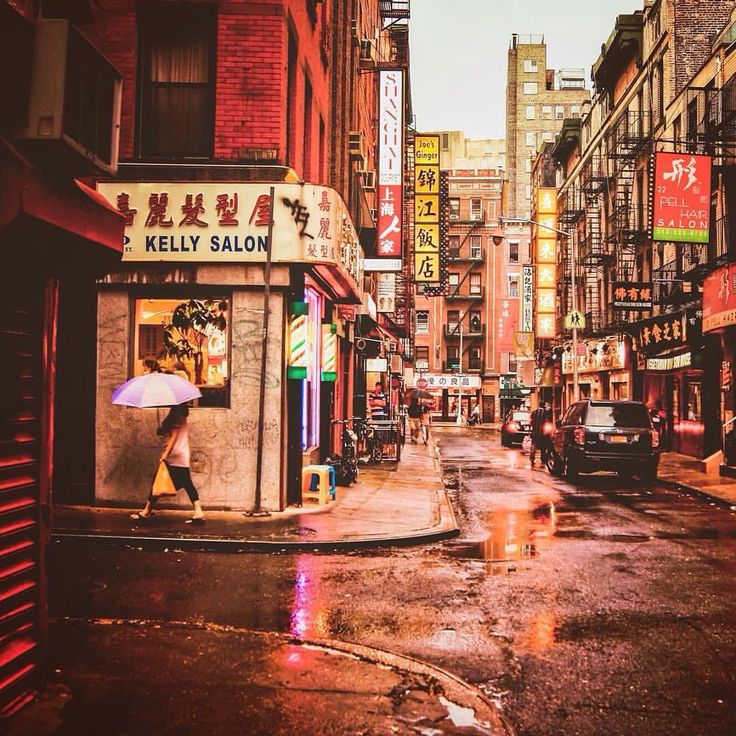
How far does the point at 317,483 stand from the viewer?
13906mm

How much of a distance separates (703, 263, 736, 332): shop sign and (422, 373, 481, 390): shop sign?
53394 millimetres

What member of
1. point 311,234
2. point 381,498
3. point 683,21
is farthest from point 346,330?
point 683,21

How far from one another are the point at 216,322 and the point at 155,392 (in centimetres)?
231

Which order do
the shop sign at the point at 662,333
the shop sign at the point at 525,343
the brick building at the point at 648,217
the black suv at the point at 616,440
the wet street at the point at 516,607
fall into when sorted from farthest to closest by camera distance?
the shop sign at the point at 525,343 < the shop sign at the point at 662,333 < the brick building at the point at 648,217 < the black suv at the point at 616,440 < the wet street at the point at 516,607

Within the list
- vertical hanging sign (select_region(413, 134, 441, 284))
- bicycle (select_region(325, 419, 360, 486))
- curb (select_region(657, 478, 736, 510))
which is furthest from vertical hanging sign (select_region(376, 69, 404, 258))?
curb (select_region(657, 478, 736, 510))

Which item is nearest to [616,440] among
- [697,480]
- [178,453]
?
[697,480]

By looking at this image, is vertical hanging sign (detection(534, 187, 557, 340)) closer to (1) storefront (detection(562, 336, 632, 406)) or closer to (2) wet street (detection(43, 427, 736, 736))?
(1) storefront (detection(562, 336, 632, 406))

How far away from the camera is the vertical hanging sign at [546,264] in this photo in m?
44.5

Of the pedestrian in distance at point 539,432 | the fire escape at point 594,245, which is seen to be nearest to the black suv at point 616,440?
the pedestrian in distance at point 539,432

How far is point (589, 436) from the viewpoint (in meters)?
18.5

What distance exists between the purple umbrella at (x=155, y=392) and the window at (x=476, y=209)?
7143cm

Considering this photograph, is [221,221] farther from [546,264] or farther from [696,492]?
[546,264]

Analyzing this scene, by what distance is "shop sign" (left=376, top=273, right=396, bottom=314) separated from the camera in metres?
32.2

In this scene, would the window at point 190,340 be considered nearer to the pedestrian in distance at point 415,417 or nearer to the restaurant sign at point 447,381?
the pedestrian in distance at point 415,417
